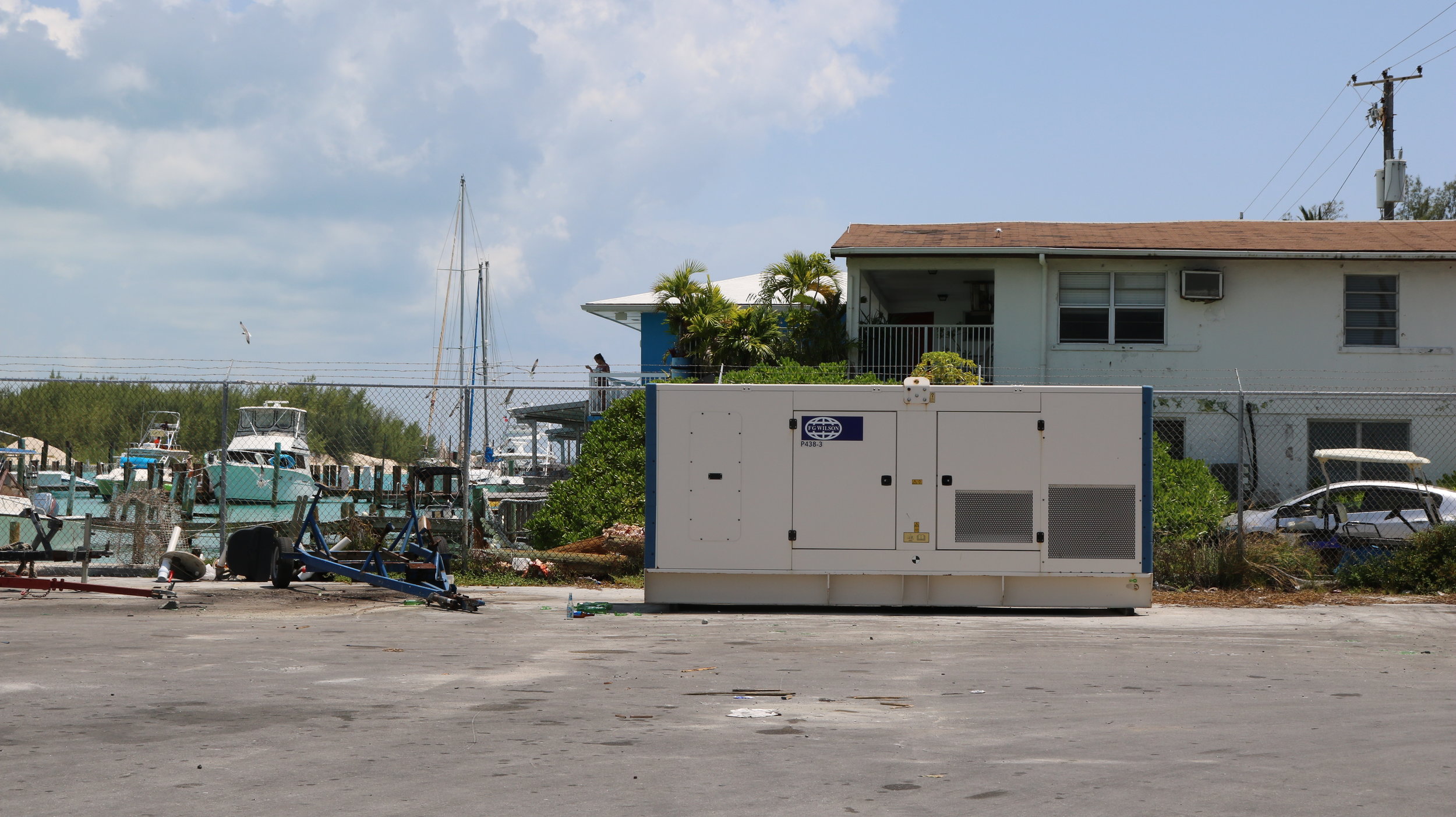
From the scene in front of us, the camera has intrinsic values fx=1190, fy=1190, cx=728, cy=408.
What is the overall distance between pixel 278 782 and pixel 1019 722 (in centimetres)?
391

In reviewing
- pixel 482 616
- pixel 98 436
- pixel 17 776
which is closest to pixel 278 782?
pixel 17 776

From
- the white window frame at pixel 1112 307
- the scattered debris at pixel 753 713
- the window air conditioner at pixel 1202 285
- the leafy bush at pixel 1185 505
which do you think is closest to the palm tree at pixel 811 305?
the white window frame at pixel 1112 307

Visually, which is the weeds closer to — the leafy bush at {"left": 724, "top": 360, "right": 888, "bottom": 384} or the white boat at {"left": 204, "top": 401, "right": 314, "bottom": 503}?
the leafy bush at {"left": 724, "top": 360, "right": 888, "bottom": 384}

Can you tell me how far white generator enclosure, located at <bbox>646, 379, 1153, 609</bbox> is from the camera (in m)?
12.2

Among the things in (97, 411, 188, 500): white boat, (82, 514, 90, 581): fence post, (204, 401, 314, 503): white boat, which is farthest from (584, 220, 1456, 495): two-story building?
(82, 514, 90, 581): fence post

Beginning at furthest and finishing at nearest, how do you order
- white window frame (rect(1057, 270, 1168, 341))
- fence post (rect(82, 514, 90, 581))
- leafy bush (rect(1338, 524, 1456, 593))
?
white window frame (rect(1057, 270, 1168, 341)), leafy bush (rect(1338, 524, 1456, 593)), fence post (rect(82, 514, 90, 581))

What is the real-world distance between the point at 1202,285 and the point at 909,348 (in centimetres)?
553

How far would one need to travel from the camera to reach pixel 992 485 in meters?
12.2

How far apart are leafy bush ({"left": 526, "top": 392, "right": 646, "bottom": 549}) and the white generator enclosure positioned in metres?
3.57

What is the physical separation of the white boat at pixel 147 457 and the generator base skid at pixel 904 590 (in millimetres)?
9492

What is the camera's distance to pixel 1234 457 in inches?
814

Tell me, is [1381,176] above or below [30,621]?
above

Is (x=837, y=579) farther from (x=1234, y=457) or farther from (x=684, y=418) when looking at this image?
(x=1234, y=457)

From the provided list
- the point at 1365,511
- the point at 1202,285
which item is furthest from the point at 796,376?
the point at 1202,285
